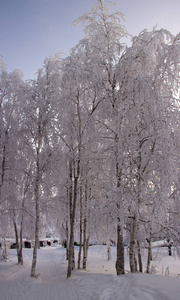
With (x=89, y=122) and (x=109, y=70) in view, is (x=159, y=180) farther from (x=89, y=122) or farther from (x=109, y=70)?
(x=109, y=70)

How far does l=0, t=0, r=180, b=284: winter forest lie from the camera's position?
20.6 ft

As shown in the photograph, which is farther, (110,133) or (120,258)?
(110,133)

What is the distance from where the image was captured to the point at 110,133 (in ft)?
25.8

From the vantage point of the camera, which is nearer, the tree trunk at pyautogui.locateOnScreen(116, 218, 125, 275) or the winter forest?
the winter forest

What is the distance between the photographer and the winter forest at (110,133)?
20.6ft

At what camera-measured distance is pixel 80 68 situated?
304 inches

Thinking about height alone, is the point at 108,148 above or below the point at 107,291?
above

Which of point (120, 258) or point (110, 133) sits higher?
point (110, 133)

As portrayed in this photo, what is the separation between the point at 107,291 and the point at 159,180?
3.20 m

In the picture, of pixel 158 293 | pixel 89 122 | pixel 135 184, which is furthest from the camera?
pixel 89 122

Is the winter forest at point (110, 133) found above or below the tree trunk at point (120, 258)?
above

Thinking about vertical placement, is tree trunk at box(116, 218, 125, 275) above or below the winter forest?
below

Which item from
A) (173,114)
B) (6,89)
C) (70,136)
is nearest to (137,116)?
(173,114)

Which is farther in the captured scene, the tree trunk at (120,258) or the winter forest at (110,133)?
the tree trunk at (120,258)
